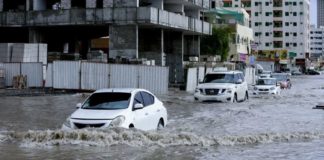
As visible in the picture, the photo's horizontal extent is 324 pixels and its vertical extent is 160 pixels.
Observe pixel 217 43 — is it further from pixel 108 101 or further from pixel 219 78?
pixel 108 101

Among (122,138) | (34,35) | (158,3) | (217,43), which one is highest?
(158,3)

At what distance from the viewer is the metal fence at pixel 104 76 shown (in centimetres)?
3166

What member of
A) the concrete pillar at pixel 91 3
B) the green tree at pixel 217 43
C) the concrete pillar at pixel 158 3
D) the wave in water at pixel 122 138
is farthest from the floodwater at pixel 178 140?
the green tree at pixel 217 43

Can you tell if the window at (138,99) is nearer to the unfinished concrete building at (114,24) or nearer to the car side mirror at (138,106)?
the car side mirror at (138,106)

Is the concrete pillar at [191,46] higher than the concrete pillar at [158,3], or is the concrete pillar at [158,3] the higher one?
the concrete pillar at [158,3]

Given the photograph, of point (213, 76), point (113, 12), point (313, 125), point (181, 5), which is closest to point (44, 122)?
point (313, 125)

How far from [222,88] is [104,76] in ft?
24.0

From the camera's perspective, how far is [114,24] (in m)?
47.9

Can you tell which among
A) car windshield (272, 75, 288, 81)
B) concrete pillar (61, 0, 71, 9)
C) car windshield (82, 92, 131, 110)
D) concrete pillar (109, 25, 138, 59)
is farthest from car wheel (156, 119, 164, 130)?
concrete pillar (61, 0, 71, 9)

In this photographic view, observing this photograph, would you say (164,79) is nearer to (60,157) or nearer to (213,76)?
(213,76)

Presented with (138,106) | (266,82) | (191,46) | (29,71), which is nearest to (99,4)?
(29,71)

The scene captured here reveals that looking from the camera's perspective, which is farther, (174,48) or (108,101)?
(174,48)

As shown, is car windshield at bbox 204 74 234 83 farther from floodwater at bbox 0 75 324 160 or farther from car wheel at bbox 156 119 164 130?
car wheel at bbox 156 119 164 130

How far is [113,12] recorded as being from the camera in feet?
156
